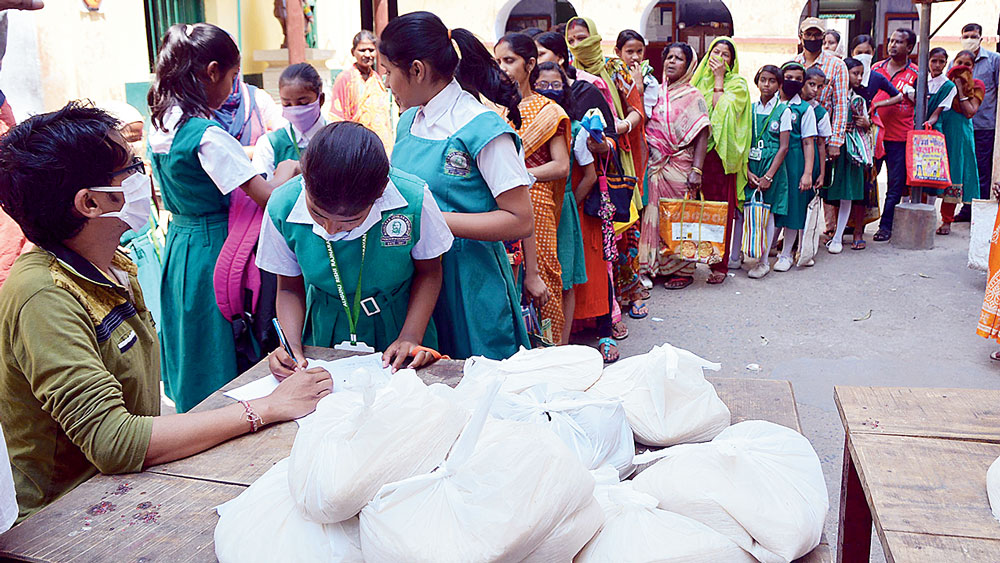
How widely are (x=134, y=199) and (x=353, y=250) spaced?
0.54 m

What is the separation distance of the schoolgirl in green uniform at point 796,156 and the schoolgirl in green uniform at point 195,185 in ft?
16.3

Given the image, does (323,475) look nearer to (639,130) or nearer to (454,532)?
(454,532)

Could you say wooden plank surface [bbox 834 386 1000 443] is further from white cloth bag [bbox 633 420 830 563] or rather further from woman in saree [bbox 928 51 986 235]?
woman in saree [bbox 928 51 986 235]

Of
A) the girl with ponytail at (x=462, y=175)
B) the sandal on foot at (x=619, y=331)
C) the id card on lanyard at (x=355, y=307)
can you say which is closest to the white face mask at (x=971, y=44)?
the sandal on foot at (x=619, y=331)

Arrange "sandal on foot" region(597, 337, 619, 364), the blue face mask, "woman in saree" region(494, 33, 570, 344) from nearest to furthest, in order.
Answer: "woman in saree" region(494, 33, 570, 344) → the blue face mask → "sandal on foot" region(597, 337, 619, 364)

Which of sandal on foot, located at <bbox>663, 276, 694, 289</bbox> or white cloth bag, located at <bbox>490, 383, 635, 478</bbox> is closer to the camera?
white cloth bag, located at <bbox>490, 383, 635, 478</bbox>

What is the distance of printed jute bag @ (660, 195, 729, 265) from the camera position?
6.45m

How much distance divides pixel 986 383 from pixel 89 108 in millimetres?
4498

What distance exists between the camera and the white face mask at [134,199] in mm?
1789

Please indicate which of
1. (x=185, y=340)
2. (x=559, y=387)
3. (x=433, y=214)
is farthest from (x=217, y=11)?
(x=559, y=387)

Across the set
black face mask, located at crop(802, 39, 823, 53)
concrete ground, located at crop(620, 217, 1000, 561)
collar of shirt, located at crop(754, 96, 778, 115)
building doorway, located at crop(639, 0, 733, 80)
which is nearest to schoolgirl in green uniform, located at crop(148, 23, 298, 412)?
concrete ground, located at crop(620, 217, 1000, 561)

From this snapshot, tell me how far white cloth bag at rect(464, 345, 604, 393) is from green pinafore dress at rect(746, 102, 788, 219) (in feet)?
17.3

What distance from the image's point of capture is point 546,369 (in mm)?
1801

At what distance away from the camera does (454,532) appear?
3.80ft
